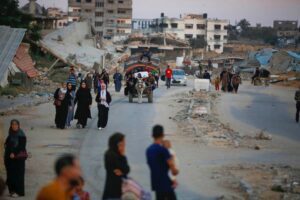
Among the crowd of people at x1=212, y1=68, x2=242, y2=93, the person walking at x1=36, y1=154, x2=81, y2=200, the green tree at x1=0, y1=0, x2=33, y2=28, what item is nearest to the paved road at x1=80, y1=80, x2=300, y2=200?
the person walking at x1=36, y1=154, x2=81, y2=200

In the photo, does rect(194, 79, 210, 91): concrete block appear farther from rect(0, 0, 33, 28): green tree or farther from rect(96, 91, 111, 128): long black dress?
rect(96, 91, 111, 128): long black dress

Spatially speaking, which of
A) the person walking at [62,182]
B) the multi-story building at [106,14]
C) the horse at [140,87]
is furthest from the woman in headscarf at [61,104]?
the multi-story building at [106,14]

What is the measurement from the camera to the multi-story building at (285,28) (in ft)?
505

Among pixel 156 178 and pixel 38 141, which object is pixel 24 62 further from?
pixel 156 178

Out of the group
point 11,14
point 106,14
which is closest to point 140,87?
point 11,14

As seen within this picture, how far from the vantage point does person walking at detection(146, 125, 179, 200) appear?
8.98 meters

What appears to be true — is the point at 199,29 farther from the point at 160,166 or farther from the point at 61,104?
the point at 160,166

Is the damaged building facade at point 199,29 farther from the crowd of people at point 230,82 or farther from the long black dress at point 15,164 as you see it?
the long black dress at point 15,164

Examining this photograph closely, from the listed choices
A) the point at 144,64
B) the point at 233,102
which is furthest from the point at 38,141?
the point at 144,64

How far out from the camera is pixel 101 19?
4948 inches

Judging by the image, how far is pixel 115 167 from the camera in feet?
28.5

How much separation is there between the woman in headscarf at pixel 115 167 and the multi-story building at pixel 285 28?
146 m

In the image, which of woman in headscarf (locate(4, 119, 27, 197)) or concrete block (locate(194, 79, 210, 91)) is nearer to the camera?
woman in headscarf (locate(4, 119, 27, 197))

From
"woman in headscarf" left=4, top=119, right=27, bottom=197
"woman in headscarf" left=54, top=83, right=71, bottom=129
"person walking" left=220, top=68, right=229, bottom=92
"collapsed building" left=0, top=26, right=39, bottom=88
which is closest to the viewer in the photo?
"woman in headscarf" left=4, top=119, right=27, bottom=197
